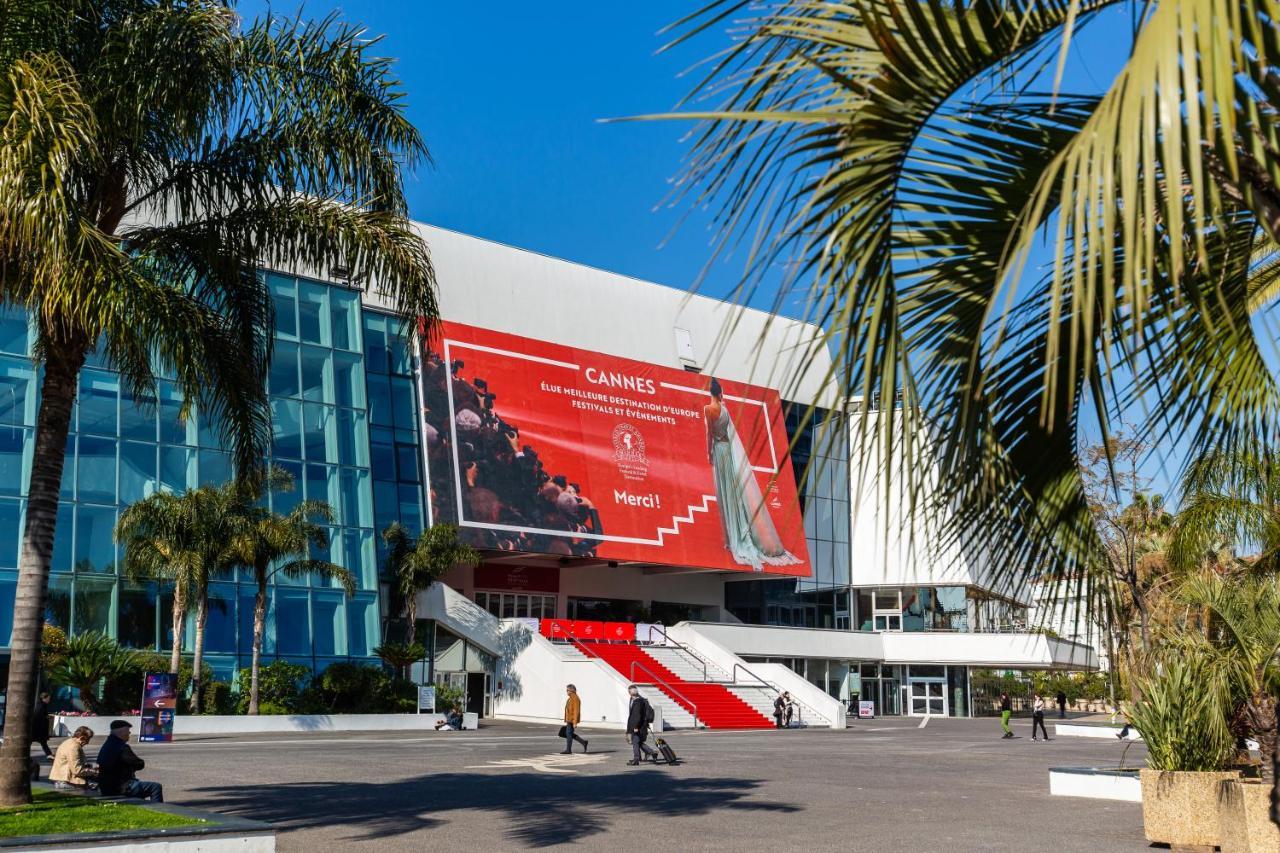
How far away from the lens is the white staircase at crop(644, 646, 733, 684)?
4731 cm

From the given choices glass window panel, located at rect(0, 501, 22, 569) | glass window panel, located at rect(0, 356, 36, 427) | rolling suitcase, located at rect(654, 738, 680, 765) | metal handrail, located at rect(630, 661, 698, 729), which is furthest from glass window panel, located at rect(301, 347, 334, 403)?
rolling suitcase, located at rect(654, 738, 680, 765)

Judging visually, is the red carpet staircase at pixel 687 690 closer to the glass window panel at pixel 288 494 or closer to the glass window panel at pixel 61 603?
the glass window panel at pixel 288 494

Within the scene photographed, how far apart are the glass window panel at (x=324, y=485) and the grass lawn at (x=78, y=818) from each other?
102 ft

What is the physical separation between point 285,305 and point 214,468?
7.26 meters

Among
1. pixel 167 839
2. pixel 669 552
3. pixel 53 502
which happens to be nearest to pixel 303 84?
pixel 53 502

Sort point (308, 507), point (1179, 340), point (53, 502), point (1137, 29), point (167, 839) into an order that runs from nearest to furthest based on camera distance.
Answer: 1. point (1137, 29)
2. point (1179, 340)
3. point (167, 839)
4. point (53, 502)
5. point (308, 507)

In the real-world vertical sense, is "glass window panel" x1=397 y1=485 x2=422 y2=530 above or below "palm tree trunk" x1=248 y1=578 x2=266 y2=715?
above

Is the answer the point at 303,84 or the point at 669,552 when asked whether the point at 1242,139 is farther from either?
the point at 669,552

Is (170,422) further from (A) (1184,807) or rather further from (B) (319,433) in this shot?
(A) (1184,807)

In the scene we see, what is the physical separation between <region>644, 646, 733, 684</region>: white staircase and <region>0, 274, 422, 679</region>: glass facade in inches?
426

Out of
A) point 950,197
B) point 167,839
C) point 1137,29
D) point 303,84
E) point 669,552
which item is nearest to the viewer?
point 1137,29

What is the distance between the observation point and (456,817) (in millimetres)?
13383

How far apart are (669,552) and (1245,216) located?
4888cm

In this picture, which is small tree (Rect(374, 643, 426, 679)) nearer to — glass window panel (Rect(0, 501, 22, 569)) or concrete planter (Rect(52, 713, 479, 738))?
concrete planter (Rect(52, 713, 479, 738))
